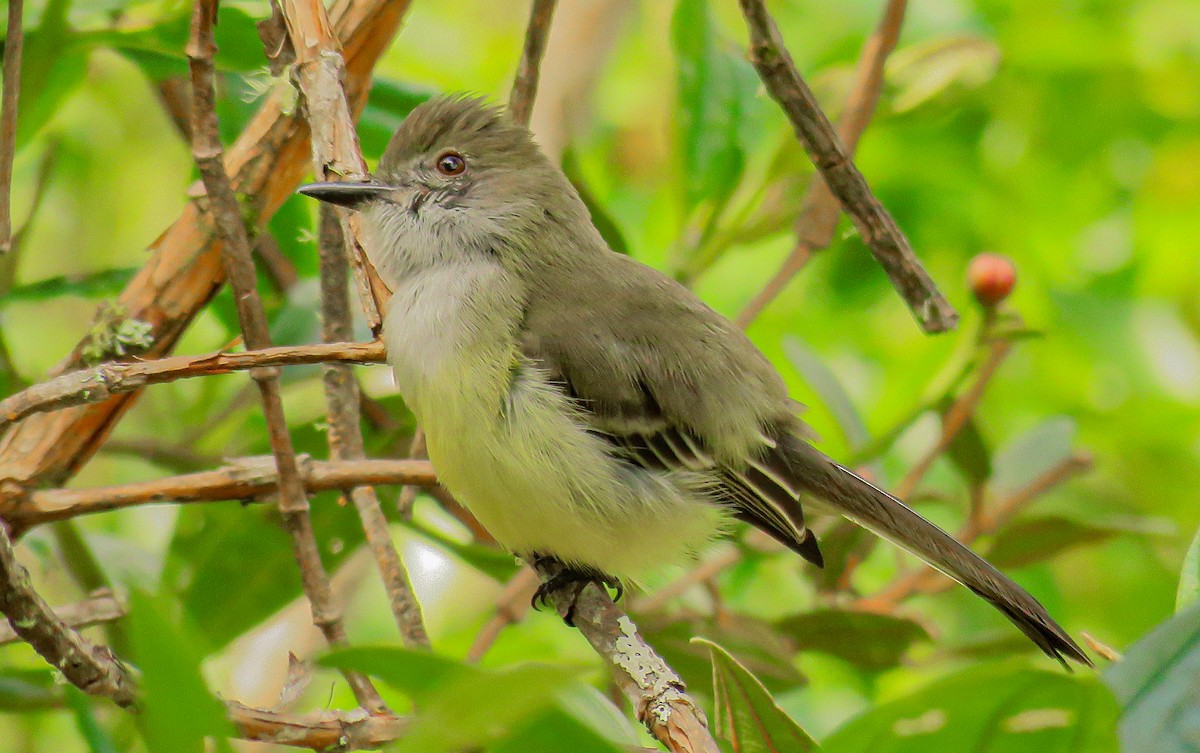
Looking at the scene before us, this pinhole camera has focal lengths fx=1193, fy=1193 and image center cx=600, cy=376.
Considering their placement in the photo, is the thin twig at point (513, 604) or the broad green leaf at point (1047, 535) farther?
the broad green leaf at point (1047, 535)

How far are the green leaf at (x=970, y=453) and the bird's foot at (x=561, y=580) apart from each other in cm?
94

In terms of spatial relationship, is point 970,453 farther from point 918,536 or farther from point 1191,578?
point 1191,578

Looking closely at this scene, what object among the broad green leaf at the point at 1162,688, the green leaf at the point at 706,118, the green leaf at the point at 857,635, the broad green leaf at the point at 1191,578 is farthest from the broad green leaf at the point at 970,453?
the broad green leaf at the point at 1162,688

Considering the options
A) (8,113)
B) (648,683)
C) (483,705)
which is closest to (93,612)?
(8,113)

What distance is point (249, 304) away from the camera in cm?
210

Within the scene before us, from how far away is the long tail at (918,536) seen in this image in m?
2.53

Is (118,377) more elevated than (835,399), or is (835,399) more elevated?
(118,377)

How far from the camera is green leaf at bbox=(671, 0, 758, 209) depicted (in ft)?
10.0

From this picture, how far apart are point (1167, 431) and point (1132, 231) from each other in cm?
75

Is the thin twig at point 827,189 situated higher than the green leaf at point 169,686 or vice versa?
the thin twig at point 827,189

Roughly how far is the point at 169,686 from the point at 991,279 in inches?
84.3

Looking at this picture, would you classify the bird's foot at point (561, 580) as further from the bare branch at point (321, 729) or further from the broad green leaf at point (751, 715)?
the broad green leaf at point (751, 715)

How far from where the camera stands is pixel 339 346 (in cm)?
195

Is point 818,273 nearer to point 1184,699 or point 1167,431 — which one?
point 1167,431
